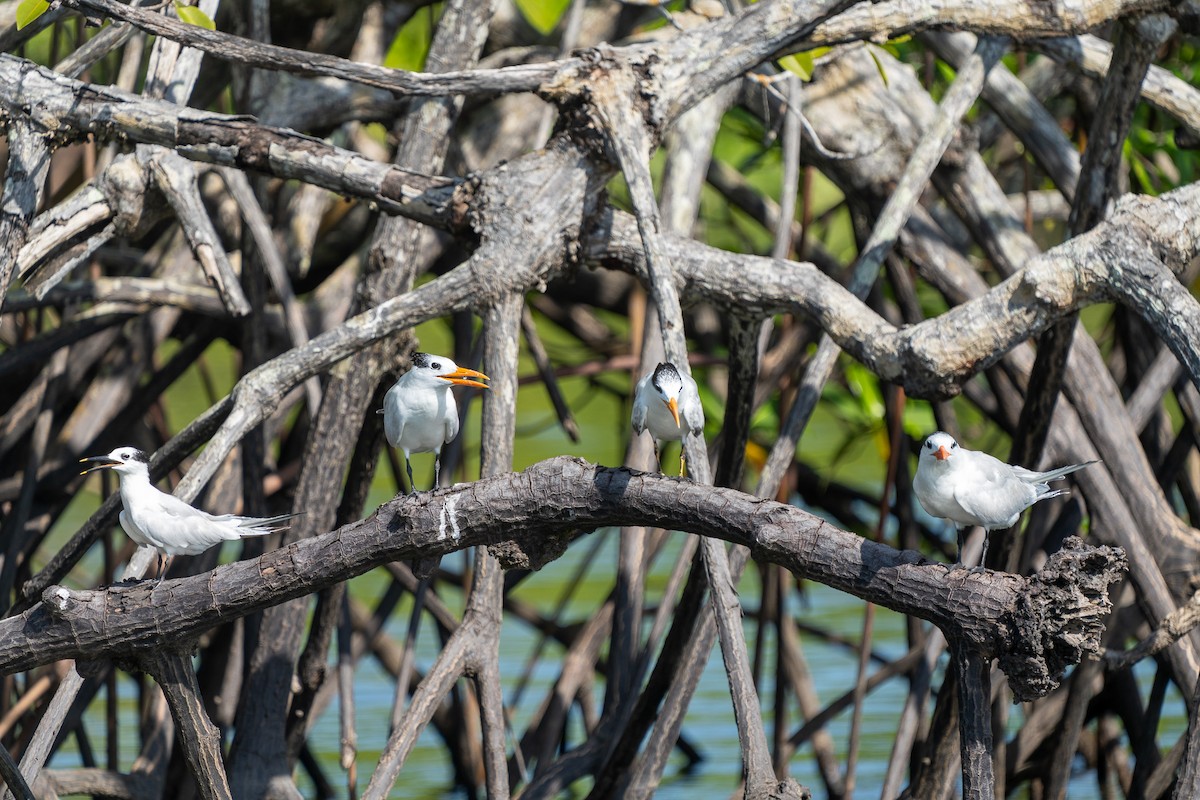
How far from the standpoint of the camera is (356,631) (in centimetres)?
659

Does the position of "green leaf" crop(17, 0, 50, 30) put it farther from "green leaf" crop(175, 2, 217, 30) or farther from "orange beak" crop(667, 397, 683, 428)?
"orange beak" crop(667, 397, 683, 428)

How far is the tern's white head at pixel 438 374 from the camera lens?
11.3ft

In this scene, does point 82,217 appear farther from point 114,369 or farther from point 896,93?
point 896,93

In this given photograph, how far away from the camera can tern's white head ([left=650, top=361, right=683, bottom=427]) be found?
3.05 metres

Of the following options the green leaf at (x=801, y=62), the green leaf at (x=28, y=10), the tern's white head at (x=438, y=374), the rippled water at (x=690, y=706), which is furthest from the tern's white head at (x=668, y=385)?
the rippled water at (x=690, y=706)

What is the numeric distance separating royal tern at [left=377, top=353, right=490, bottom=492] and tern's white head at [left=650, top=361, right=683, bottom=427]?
0.53 metres

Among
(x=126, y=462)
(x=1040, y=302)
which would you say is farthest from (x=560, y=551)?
(x=1040, y=302)

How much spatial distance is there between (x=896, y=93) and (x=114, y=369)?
3.16m

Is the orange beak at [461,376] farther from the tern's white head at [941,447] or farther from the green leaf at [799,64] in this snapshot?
the green leaf at [799,64]

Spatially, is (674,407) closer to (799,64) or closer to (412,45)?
(799,64)

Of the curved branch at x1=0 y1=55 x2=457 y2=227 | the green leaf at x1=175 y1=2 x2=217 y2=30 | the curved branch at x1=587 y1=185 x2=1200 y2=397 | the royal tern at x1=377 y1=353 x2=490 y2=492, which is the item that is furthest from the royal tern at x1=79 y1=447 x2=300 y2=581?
the curved branch at x1=587 y1=185 x2=1200 y2=397

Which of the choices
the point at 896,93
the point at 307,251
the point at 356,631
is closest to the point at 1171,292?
the point at 896,93

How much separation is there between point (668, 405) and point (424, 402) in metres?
0.69

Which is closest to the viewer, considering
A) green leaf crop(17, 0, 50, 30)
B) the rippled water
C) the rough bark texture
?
the rough bark texture
